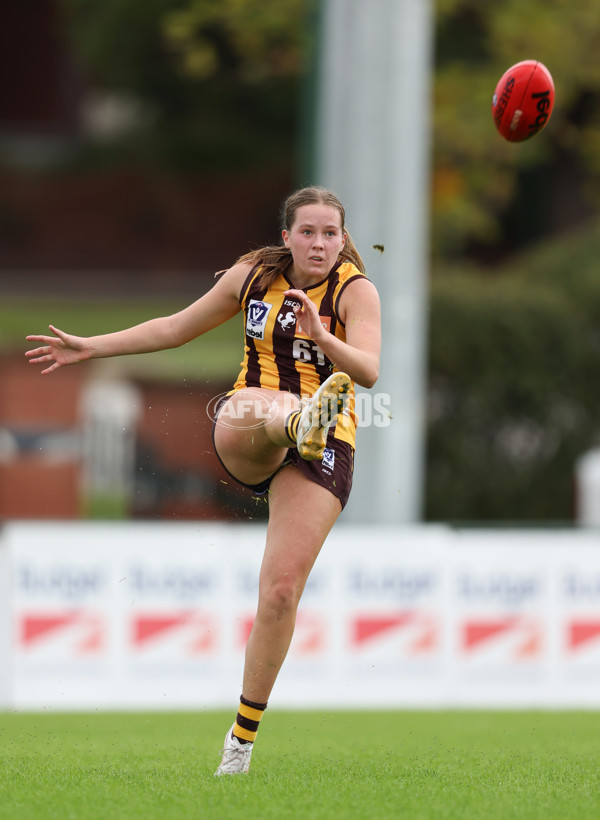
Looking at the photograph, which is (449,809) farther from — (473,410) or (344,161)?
(473,410)

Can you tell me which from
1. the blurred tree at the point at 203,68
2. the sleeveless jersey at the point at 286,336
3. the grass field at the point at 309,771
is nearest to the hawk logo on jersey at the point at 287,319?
the sleeveless jersey at the point at 286,336

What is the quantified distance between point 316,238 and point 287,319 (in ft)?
1.13

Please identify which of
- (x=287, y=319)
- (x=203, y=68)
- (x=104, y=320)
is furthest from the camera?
(x=104, y=320)

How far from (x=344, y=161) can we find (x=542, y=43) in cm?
735

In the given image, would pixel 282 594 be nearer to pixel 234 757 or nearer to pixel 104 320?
pixel 234 757

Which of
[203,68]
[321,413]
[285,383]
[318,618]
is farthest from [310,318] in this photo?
[203,68]

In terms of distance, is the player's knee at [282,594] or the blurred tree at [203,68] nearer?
the player's knee at [282,594]

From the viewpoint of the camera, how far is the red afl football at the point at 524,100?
6.04 metres

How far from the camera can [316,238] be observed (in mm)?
5488

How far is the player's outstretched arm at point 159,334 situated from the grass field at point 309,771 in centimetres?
173

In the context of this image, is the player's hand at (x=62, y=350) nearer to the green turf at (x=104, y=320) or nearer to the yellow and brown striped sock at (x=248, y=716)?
the yellow and brown striped sock at (x=248, y=716)

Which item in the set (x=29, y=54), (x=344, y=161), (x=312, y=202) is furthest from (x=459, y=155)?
Result: (x=29, y=54)

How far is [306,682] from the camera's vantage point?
33.9 feet

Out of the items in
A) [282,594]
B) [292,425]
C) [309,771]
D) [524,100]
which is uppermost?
[524,100]
